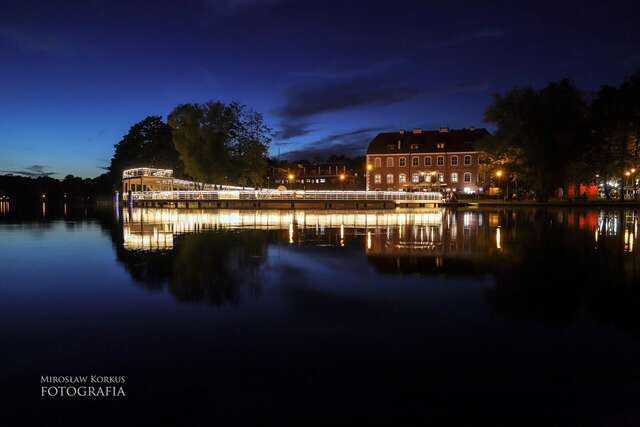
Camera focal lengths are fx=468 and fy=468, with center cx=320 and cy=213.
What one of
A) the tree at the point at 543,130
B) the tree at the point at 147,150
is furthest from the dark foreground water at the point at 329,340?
the tree at the point at 147,150

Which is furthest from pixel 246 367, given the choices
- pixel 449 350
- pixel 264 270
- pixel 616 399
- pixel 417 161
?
pixel 417 161

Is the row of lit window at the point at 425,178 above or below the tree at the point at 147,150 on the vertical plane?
below

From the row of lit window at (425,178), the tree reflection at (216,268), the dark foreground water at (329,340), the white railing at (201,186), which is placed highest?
the row of lit window at (425,178)

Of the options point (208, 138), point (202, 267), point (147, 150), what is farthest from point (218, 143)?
point (202, 267)

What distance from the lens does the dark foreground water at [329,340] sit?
460 cm

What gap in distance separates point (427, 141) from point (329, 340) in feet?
256

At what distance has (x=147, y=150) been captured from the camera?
8050 cm

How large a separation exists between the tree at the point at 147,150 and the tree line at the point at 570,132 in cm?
5011

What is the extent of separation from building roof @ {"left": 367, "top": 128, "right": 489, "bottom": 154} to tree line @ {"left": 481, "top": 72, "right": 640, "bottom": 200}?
80.8ft

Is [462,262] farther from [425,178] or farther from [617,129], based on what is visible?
[425,178]

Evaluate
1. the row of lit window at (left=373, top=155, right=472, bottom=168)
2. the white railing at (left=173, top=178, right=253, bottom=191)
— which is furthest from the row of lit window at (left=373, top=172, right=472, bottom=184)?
the white railing at (left=173, top=178, right=253, bottom=191)

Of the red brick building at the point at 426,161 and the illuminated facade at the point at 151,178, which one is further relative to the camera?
the red brick building at the point at 426,161

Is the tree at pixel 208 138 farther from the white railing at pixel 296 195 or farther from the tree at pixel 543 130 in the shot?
the tree at pixel 543 130

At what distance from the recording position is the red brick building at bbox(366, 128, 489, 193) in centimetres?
7819
